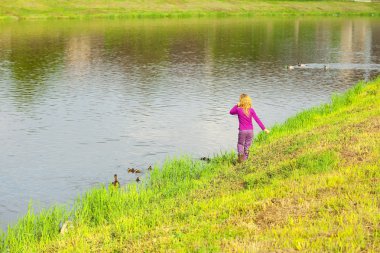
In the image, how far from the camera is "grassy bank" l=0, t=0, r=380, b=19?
419 ft

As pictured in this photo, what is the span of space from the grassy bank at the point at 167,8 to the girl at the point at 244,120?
343 feet

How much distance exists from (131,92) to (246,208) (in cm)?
2927

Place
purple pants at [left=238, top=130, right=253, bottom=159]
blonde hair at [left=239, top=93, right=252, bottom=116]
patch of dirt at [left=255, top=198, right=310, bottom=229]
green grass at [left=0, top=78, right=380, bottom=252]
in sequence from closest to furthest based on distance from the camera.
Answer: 1. green grass at [left=0, top=78, right=380, bottom=252]
2. patch of dirt at [left=255, top=198, right=310, bottom=229]
3. blonde hair at [left=239, top=93, right=252, bottom=116]
4. purple pants at [left=238, top=130, right=253, bottom=159]

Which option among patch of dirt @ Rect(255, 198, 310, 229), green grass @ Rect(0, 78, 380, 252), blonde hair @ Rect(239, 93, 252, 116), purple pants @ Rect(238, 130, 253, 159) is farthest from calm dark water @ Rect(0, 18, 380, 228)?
patch of dirt @ Rect(255, 198, 310, 229)

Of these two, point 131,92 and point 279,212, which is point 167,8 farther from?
point 279,212

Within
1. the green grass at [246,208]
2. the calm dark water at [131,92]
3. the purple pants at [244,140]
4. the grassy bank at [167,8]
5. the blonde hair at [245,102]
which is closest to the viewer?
the green grass at [246,208]

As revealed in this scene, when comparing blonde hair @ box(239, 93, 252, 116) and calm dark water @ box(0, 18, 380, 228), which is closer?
blonde hair @ box(239, 93, 252, 116)

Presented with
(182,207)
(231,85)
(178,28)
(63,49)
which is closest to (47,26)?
(178,28)

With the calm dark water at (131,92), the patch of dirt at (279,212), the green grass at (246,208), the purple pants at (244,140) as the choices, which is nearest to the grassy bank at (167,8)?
the calm dark water at (131,92)

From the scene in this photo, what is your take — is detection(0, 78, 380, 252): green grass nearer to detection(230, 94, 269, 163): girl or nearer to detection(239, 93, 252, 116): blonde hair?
detection(230, 94, 269, 163): girl

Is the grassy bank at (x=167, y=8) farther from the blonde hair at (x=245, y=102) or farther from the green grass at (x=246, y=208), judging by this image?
the green grass at (x=246, y=208)

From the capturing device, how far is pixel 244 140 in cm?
2283

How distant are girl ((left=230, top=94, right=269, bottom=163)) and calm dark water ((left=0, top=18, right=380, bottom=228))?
4.42 meters

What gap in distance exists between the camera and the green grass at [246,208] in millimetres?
13469
